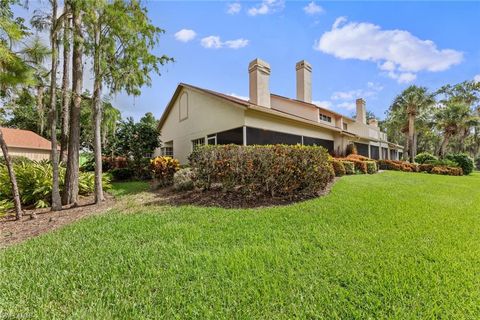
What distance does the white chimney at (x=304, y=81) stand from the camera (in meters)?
18.0

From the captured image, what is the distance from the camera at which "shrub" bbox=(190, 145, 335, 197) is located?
6.82m

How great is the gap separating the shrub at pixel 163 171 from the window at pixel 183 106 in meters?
6.72

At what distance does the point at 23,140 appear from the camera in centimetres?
2708

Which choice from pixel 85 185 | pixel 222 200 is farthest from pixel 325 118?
pixel 85 185

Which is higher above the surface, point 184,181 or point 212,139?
point 212,139

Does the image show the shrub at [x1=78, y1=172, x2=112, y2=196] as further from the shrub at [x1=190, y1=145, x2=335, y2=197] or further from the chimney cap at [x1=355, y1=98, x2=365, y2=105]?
the chimney cap at [x1=355, y1=98, x2=365, y2=105]

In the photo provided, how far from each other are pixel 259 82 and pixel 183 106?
20.0ft

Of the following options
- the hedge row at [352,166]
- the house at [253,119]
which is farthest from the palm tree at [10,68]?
the hedge row at [352,166]

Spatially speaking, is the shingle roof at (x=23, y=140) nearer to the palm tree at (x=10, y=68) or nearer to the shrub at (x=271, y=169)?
the palm tree at (x=10, y=68)

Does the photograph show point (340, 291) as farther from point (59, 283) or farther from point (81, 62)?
point (81, 62)

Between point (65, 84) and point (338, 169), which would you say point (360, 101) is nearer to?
point (338, 169)

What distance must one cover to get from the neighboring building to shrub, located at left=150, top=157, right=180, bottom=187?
2422 cm

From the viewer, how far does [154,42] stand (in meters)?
7.85

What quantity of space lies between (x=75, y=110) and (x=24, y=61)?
178 cm
